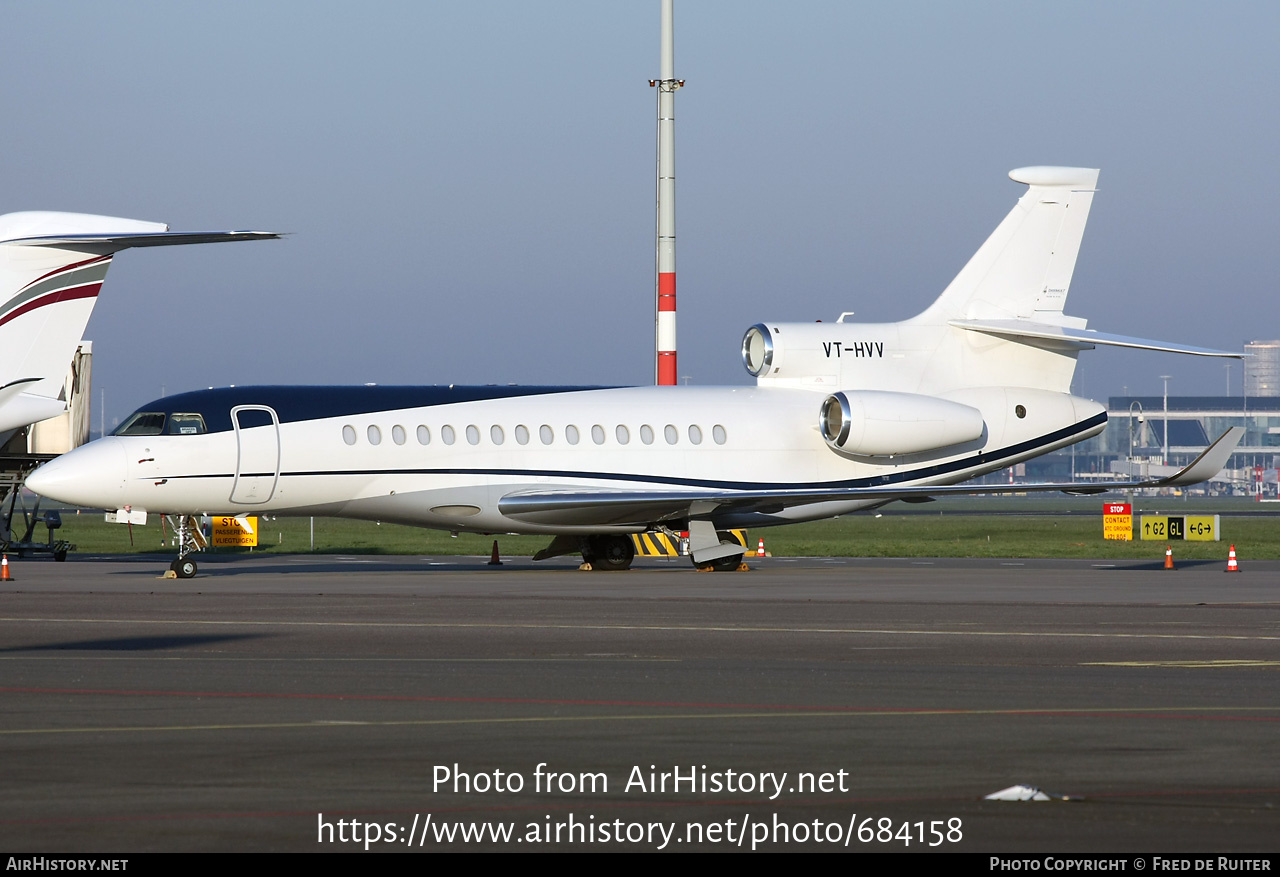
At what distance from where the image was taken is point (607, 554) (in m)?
33.4

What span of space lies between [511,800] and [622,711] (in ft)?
10.9

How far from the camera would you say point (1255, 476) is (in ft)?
632

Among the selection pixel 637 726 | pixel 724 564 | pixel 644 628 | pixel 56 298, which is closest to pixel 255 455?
pixel 56 298

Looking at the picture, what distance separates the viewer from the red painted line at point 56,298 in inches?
866

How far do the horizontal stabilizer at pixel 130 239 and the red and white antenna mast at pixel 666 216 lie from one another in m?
19.1

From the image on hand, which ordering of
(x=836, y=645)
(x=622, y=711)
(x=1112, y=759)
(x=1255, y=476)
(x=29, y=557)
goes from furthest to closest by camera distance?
(x=1255, y=476), (x=29, y=557), (x=836, y=645), (x=622, y=711), (x=1112, y=759)

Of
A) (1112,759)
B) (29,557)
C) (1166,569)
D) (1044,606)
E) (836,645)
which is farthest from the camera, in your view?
(29,557)

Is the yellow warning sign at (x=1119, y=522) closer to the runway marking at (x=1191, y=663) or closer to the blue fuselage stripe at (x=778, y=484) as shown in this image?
the blue fuselage stripe at (x=778, y=484)

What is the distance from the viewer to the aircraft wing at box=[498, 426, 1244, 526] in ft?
97.3

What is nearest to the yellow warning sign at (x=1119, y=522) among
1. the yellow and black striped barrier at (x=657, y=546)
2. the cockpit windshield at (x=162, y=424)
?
the yellow and black striped barrier at (x=657, y=546)

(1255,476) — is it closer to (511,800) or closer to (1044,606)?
(1044,606)

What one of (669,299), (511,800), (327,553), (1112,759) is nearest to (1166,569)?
(669,299)

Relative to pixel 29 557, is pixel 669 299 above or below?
above
